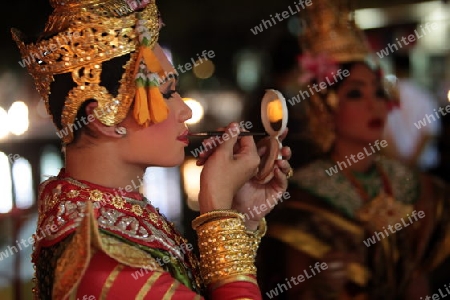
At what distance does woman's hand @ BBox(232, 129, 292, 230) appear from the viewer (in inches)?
70.3

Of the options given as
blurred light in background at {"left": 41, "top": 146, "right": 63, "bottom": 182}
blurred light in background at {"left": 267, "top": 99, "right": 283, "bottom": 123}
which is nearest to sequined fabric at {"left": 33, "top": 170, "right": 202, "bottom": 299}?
blurred light in background at {"left": 267, "top": 99, "right": 283, "bottom": 123}

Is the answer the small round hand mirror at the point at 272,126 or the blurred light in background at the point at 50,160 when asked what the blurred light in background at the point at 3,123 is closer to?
the blurred light in background at the point at 50,160

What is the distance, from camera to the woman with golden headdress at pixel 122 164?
1467mm

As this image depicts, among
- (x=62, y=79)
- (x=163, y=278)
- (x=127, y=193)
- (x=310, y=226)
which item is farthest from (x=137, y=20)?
(x=310, y=226)

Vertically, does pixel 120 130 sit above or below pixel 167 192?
below

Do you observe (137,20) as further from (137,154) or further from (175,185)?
(175,185)

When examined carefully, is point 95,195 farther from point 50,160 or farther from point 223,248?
point 50,160

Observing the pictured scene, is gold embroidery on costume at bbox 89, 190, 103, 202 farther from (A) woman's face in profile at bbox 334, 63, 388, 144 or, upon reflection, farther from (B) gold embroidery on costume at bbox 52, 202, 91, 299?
(A) woman's face in profile at bbox 334, 63, 388, 144

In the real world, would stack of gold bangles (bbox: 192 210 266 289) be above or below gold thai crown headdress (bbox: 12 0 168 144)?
below

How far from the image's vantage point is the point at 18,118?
148 inches

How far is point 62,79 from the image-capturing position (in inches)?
60.9

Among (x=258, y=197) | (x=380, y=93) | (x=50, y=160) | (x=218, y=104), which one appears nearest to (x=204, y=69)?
(x=218, y=104)

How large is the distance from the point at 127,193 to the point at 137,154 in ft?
0.28

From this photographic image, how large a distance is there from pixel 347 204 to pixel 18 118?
161 centimetres
